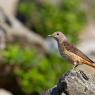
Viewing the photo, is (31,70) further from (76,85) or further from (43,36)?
(76,85)

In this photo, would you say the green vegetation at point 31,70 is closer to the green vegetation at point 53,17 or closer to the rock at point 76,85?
the green vegetation at point 53,17

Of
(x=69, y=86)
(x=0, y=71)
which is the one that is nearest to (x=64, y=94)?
(x=69, y=86)

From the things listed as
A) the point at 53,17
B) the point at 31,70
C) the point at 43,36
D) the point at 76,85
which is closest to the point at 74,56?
the point at 76,85

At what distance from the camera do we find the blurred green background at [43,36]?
22156 millimetres

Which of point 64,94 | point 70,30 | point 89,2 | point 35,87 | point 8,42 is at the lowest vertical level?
point 64,94

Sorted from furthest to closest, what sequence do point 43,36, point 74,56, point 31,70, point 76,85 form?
point 43,36
point 31,70
point 74,56
point 76,85

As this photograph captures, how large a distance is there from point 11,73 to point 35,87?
1.01 meters

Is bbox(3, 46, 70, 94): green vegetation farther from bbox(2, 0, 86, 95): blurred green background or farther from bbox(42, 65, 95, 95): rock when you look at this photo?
bbox(42, 65, 95, 95): rock

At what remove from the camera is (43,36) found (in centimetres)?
2714

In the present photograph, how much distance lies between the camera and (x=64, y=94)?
504 inches

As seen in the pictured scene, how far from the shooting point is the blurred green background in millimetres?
22156

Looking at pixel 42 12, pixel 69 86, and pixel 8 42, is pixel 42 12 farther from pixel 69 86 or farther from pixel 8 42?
pixel 69 86

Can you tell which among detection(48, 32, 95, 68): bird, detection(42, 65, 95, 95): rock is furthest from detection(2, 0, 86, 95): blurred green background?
detection(42, 65, 95, 95): rock

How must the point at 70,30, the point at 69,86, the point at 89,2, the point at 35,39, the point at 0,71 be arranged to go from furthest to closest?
the point at 89,2 → the point at 70,30 → the point at 35,39 → the point at 0,71 → the point at 69,86
